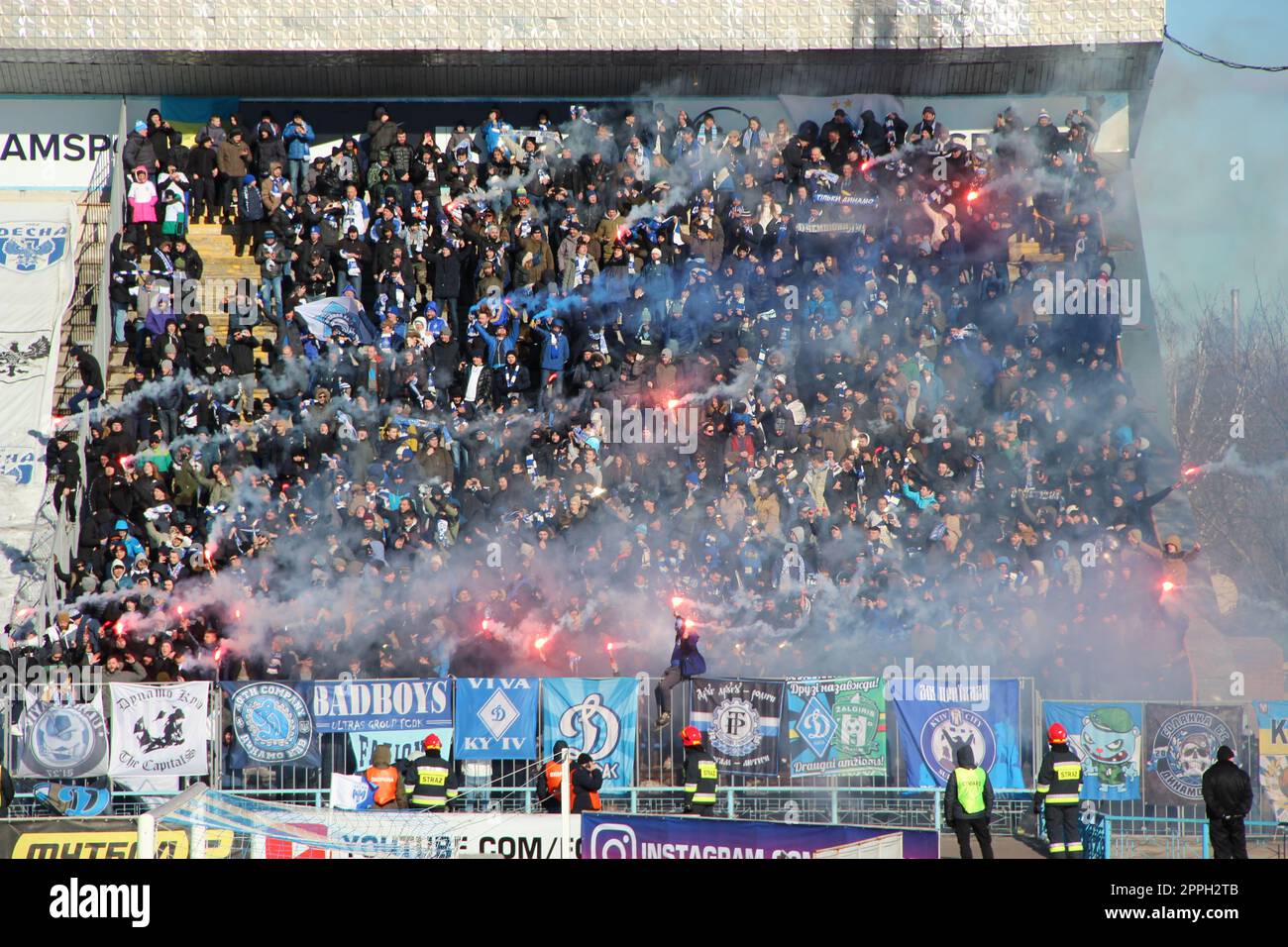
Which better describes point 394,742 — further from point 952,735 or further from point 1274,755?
point 1274,755

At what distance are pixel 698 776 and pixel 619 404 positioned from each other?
21.4ft

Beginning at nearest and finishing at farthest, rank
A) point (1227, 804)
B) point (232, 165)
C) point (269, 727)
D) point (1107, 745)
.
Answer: point (1227, 804), point (1107, 745), point (269, 727), point (232, 165)

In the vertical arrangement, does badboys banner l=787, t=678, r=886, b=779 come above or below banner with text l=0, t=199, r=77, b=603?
below

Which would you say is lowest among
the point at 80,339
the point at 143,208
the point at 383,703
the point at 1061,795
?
the point at 1061,795

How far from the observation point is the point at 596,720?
15086 millimetres

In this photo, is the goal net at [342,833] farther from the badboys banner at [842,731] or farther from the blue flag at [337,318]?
the blue flag at [337,318]

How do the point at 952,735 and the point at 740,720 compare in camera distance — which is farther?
the point at 740,720

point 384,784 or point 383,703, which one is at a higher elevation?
point 383,703

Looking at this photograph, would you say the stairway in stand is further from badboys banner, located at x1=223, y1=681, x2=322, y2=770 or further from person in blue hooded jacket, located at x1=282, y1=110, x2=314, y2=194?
badboys banner, located at x1=223, y1=681, x2=322, y2=770

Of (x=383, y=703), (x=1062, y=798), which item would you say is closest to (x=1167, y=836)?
(x=1062, y=798)

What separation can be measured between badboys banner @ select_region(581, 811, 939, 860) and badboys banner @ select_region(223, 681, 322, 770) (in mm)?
3948

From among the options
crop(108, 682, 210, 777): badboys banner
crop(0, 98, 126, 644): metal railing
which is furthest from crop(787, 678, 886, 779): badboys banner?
crop(0, 98, 126, 644): metal railing

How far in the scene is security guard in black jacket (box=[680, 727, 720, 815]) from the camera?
14.4 metres
